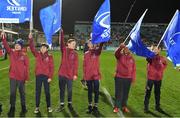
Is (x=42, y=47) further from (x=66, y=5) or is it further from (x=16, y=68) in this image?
(x=66, y=5)

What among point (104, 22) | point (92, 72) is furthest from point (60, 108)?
point (104, 22)

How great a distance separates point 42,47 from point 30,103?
6.99 feet

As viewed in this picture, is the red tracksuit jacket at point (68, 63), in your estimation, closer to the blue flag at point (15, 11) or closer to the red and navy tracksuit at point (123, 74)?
the red and navy tracksuit at point (123, 74)

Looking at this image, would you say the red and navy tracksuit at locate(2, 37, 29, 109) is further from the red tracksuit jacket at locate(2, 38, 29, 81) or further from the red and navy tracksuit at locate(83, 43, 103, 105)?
the red and navy tracksuit at locate(83, 43, 103, 105)

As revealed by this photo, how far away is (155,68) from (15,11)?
4.04m

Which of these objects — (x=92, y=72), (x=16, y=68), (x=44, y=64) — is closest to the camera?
(x=16, y=68)

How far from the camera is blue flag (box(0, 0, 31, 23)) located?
1079 centimetres

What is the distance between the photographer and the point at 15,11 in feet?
35.5

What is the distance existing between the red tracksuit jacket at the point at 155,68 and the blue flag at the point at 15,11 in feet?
11.5

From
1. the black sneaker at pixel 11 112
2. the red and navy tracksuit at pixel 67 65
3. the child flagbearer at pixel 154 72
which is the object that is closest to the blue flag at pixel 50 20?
the red and navy tracksuit at pixel 67 65

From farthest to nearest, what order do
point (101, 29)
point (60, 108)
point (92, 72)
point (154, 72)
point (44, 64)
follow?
point (154, 72)
point (60, 108)
point (92, 72)
point (101, 29)
point (44, 64)

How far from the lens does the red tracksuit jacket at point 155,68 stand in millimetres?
11188

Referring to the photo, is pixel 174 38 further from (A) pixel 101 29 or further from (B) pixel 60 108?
(B) pixel 60 108

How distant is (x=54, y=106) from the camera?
11.6 metres
